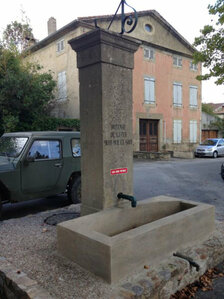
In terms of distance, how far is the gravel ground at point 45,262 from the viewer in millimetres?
2381

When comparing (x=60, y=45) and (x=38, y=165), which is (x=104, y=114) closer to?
(x=38, y=165)

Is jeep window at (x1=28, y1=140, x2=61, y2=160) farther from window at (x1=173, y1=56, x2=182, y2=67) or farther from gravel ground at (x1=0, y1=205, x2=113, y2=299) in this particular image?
window at (x1=173, y1=56, x2=182, y2=67)

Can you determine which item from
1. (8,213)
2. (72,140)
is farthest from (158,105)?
(8,213)

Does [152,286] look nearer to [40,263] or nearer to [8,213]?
[40,263]

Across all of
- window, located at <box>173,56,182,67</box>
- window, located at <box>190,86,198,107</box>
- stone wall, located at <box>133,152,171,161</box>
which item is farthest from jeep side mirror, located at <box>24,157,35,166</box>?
window, located at <box>190,86,198,107</box>

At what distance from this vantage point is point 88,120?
371 centimetres

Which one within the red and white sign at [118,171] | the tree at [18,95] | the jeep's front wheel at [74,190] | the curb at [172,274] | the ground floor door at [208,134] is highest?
the tree at [18,95]

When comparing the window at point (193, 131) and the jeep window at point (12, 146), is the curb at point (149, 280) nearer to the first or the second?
the jeep window at point (12, 146)

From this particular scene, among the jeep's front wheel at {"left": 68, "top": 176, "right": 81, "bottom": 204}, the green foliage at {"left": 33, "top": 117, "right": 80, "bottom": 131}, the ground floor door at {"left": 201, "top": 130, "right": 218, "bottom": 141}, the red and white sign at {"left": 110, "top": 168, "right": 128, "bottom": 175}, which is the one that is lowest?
the jeep's front wheel at {"left": 68, "top": 176, "right": 81, "bottom": 204}

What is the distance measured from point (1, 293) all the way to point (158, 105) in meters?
18.1

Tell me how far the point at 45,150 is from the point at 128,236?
3387 millimetres

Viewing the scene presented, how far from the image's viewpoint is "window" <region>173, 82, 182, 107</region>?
20.6 meters

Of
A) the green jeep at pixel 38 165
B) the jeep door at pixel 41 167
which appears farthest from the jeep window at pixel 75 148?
the jeep door at pixel 41 167

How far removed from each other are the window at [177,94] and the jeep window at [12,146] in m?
17.0
